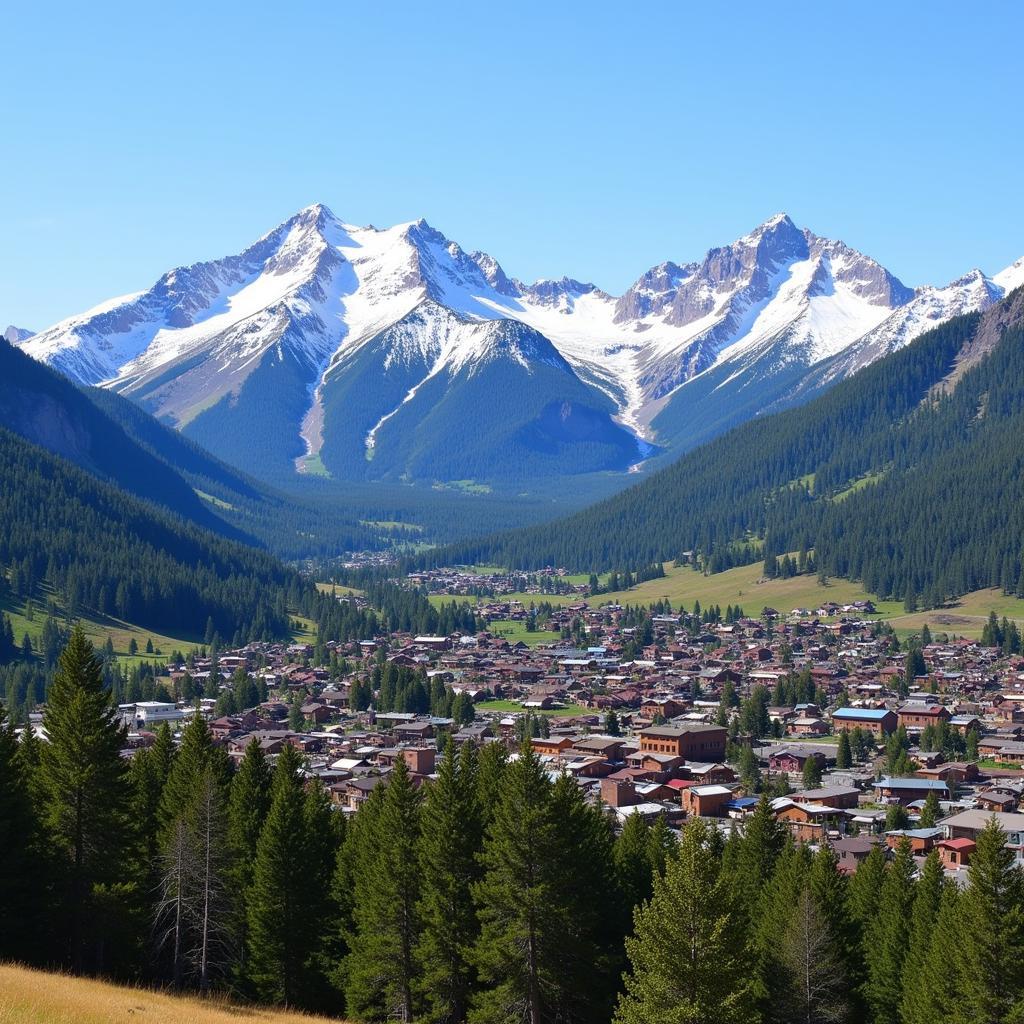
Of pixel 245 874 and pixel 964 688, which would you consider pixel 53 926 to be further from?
pixel 964 688

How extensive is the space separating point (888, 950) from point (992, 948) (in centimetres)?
1223

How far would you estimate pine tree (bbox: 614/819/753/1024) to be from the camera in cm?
3753

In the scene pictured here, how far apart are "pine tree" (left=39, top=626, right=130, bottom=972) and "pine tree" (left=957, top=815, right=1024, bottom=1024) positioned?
1121 inches

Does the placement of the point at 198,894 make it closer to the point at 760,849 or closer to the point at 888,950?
the point at 888,950

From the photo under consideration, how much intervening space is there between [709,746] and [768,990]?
257 ft

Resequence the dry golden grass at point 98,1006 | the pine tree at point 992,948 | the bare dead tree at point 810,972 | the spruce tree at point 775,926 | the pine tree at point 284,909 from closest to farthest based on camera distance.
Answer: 1. the dry golden grass at point 98,1006
2. the pine tree at point 992,948
3. the spruce tree at point 775,926
4. the bare dead tree at point 810,972
5. the pine tree at point 284,909

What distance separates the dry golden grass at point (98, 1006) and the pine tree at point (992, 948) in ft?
66.4

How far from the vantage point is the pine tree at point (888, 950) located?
179 ft

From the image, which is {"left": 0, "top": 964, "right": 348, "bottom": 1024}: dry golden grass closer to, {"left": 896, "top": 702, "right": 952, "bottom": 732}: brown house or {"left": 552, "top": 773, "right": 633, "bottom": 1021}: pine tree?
{"left": 552, "top": 773, "right": 633, "bottom": 1021}: pine tree

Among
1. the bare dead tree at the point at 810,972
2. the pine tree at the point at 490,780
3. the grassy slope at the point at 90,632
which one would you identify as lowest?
the bare dead tree at the point at 810,972

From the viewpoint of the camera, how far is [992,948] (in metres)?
44.2

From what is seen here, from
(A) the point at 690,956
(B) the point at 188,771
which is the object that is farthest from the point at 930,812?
(A) the point at 690,956

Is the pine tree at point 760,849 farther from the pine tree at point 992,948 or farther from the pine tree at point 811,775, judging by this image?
the pine tree at point 811,775

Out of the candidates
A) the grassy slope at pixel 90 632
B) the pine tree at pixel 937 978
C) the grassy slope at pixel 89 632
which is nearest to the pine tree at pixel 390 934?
the pine tree at pixel 937 978
